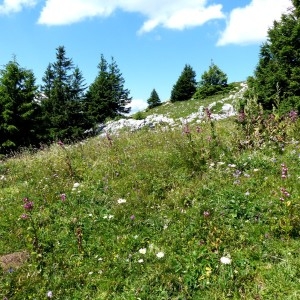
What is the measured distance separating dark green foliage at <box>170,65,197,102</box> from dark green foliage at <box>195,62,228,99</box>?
13.2ft

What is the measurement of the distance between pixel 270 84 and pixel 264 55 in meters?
3.12

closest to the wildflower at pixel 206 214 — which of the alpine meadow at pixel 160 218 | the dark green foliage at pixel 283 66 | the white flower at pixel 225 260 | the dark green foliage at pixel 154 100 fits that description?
the alpine meadow at pixel 160 218

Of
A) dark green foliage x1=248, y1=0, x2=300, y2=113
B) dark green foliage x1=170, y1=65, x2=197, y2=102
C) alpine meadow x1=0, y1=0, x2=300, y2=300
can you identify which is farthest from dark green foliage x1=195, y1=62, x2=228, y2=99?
alpine meadow x1=0, y1=0, x2=300, y2=300

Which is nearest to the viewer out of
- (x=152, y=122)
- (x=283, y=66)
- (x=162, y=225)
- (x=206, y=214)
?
(x=206, y=214)

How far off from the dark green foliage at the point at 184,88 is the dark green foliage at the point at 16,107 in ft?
82.9

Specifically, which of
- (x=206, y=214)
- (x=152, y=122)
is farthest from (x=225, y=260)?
(x=152, y=122)

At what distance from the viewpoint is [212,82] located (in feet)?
159

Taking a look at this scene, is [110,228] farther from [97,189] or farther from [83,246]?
[97,189]

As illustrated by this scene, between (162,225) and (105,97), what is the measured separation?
4161cm

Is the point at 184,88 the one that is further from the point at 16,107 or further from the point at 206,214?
the point at 206,214

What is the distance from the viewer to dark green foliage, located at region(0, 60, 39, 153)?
3028 centimetres

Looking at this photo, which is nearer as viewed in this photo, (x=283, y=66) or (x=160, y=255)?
(x=160, y=255)

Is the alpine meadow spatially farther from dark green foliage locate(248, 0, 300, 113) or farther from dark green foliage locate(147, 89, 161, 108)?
dark green foliage locate(147, 89, 161, 108)

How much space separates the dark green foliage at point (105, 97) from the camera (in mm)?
46094
